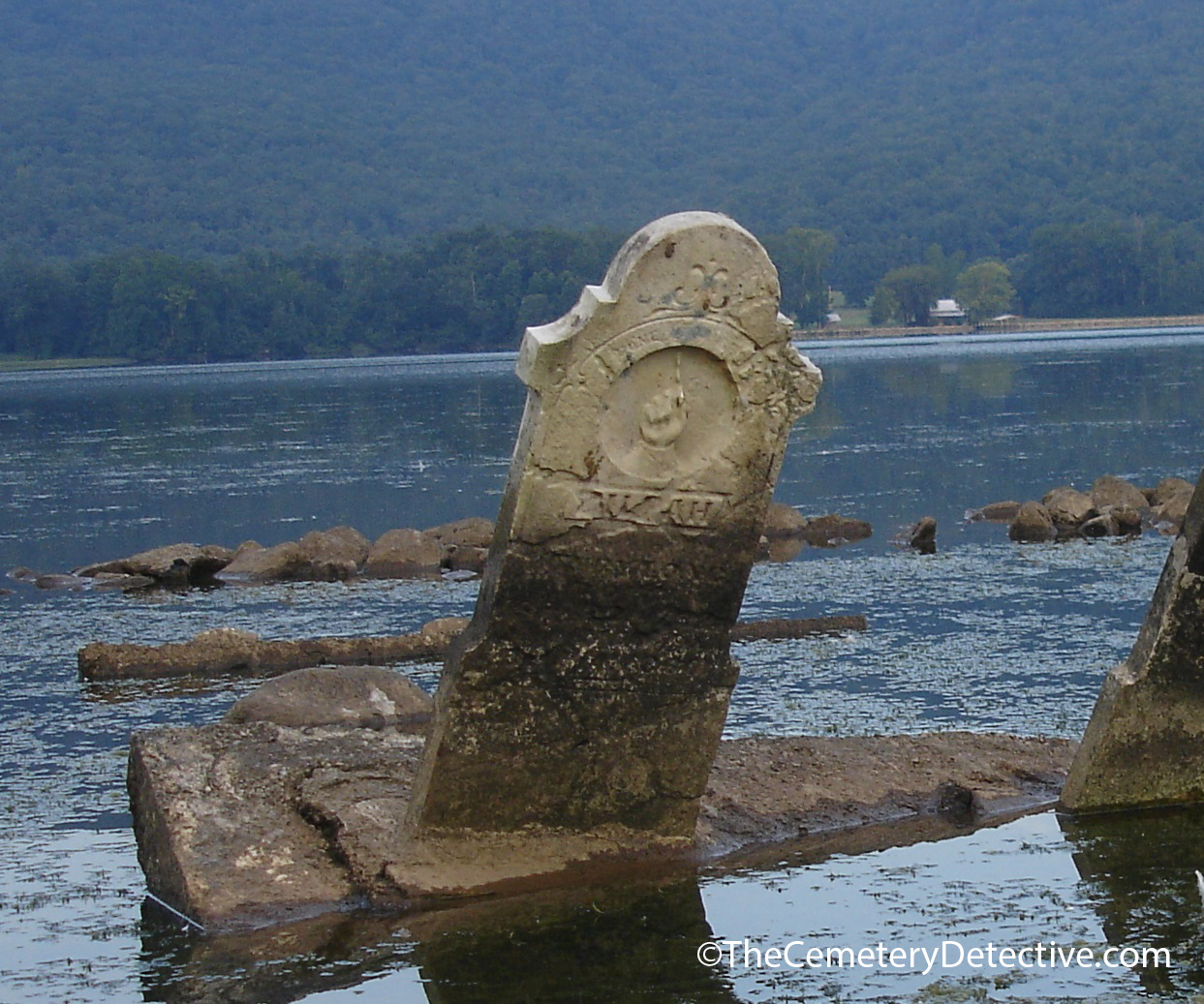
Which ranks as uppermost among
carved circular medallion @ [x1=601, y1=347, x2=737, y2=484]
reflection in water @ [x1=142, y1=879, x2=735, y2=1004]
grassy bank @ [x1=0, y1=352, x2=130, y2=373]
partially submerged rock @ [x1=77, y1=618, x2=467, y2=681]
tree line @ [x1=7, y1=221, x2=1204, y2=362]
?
carved circular medallion @ [x1=601, y1=347, x2=737, y2=484]

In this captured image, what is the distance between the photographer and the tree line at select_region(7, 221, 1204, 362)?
162875 millimetres

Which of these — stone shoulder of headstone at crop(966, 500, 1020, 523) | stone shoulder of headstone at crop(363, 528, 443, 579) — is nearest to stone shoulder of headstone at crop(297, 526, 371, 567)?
stone shoulder of headstone at crop(363, 528, 443, 579)

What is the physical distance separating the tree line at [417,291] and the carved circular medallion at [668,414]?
479ft

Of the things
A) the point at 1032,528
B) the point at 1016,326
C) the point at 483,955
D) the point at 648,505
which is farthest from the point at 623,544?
the point at 1016,326

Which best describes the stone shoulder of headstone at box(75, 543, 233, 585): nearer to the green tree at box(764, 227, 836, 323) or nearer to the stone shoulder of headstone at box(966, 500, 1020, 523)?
the stone shoulder of headstone at box(966, 500, 1020, 523)

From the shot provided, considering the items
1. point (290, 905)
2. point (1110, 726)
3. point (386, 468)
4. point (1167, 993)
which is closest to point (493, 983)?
point (290, 905)

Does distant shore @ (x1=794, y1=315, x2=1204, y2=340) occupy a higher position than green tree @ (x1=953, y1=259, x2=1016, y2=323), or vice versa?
green tree @ (x1=953, y1=259, x2=1016, y2=323)

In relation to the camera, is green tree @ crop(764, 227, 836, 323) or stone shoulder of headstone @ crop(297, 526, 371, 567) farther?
green tree @ crop(764, 227, 836, 323)

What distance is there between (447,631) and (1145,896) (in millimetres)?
11100

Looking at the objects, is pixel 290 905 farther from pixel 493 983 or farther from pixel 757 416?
pixel 757 416

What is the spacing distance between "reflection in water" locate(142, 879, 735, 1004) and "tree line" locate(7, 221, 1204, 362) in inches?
5765

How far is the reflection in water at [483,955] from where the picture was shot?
818 cm

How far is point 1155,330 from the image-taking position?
169625 millimetres

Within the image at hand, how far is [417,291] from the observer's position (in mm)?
168500
